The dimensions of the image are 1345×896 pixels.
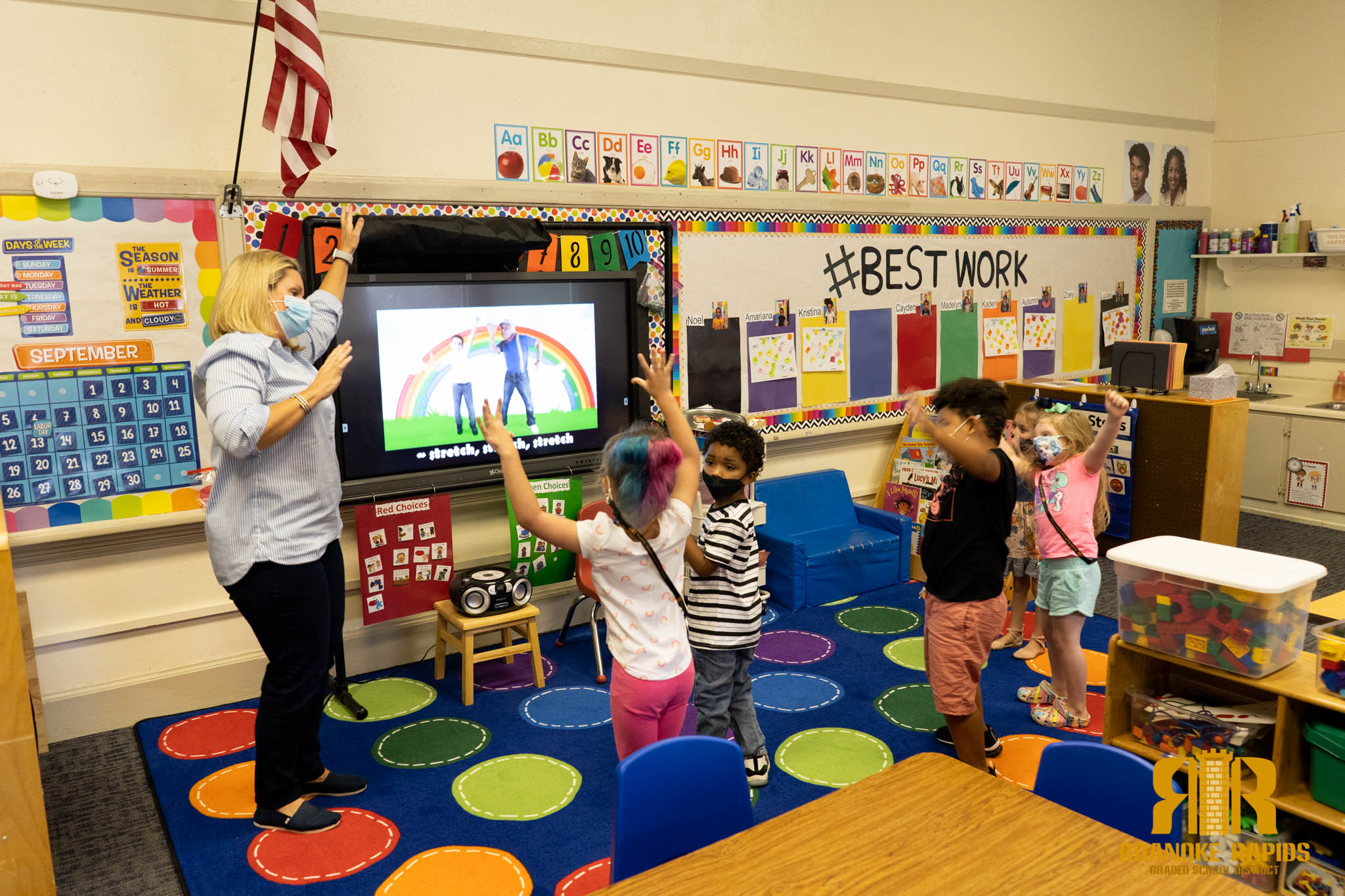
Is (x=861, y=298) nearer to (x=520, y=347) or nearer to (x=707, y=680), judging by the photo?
(x=520, y=347)

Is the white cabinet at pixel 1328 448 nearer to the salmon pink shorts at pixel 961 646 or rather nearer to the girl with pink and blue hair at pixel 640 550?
the salmon pink shorts at pixel 961 646

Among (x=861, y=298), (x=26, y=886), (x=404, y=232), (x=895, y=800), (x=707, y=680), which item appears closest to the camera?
(x=895, y=800)

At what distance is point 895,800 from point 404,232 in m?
2.73

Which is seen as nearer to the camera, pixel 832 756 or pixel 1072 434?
pixel 832 756

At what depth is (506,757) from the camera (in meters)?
3.21

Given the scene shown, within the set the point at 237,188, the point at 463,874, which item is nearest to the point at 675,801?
the point at 463,874

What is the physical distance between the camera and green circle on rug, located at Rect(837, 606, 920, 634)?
4.33 meters

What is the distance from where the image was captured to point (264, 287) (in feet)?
8.27

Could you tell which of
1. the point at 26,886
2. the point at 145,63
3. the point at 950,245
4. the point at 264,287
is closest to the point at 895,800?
the point at 26,886

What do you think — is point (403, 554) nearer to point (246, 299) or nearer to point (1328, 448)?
point (246, 299)

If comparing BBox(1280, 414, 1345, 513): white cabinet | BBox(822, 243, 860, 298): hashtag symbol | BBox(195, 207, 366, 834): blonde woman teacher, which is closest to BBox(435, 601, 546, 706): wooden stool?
BBox(195, 207, 366, 834): blonde woman teacher

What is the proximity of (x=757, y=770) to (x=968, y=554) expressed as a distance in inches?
37.3

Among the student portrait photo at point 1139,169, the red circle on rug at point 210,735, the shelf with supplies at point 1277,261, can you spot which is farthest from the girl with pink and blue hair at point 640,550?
the shelf with supplies at point 1277,261

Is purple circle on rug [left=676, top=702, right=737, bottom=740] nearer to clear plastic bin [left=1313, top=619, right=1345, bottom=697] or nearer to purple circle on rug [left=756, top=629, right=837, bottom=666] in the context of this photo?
purple circle on rug [left=756, top=629, right=837, bottom=666]
